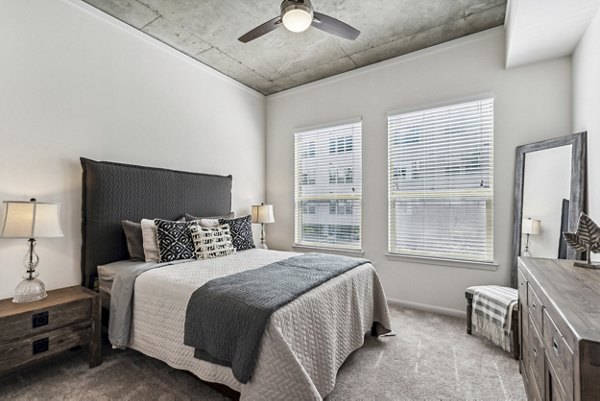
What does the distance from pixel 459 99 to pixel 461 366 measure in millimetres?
2608

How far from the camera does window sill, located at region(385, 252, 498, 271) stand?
300cm

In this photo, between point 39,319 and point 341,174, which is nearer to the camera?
point 39,319

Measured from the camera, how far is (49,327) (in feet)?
6.49

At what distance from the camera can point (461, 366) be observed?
2.20m

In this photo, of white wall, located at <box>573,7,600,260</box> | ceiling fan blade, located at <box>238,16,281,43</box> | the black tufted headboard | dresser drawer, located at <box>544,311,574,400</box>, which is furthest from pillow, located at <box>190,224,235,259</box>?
white wall, located at <box>573,7,600,260</box>

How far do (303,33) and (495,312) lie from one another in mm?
3226

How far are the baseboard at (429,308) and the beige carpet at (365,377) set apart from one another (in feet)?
1.87

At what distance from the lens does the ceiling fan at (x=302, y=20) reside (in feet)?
6.57

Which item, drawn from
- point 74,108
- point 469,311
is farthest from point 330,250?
point 74,108

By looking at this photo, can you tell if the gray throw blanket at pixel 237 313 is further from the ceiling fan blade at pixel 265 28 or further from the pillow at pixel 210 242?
the ceiling fan blade at pixel 265 28

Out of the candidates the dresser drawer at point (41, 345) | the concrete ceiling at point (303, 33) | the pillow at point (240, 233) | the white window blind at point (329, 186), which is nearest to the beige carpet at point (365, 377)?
the dresser drawer at point (41, 345)

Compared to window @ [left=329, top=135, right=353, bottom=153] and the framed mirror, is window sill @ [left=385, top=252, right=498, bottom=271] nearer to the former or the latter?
the framed mirror

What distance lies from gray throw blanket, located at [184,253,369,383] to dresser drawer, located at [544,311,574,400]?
1176 mm

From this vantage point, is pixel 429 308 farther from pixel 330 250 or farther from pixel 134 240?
pixel 134 240
